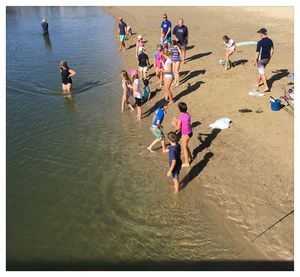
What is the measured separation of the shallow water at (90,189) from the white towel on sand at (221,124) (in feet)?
7.55

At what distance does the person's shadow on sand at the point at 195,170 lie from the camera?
9961 millimetres

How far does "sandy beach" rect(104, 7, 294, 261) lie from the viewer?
8.41 meters

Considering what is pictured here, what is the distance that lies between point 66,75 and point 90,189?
25.4ft

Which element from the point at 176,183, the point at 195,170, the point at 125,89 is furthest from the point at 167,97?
the point at 176,183

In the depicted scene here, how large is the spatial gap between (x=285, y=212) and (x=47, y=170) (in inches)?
268

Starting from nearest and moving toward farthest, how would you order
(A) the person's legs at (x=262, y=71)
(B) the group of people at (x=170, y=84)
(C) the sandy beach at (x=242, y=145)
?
(C) the sandy beach at (x=242, y=145)
(B) the group of people at (x=170, y=84)
(A) the person's legs at (x=262, y=71)

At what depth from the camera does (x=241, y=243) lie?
7.92m

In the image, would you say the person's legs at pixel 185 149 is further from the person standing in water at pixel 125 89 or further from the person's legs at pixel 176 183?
the person standing in water at pixel 125 89

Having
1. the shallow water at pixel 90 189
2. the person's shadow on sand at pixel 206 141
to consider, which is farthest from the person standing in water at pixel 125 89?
the person's shadow on sand at pixel 206 141

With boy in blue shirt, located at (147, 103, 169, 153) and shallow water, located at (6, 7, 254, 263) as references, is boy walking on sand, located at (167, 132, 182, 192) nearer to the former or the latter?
shallow water, located at (6, 7, 254, 263)

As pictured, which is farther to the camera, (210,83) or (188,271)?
(210,83)

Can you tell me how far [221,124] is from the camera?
1240 cm

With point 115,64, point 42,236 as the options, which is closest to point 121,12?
point 115,64

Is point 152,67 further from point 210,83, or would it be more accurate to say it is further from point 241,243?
point 241,243
